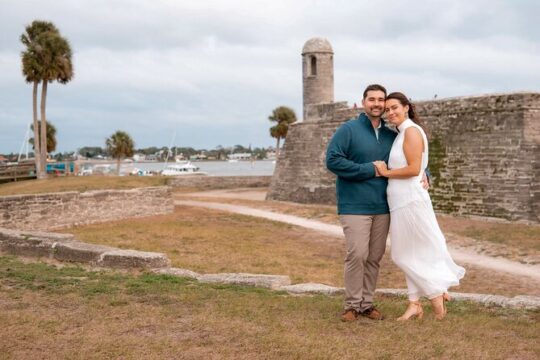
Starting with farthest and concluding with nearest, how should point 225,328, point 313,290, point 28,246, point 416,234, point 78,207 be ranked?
1. point 78,207
2. point 28,246
3. point 313,290
4. point 416,234
5. point 225,328

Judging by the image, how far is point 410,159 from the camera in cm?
513

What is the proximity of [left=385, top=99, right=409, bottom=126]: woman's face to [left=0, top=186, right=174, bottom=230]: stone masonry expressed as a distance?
13.1 m

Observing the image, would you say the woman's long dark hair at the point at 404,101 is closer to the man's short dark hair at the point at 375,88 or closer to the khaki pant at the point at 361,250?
the man's short dark hair at the point at 375,88

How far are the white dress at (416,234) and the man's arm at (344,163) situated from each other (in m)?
0.27

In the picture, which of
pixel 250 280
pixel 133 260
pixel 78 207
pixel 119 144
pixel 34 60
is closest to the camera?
pixel 250 280

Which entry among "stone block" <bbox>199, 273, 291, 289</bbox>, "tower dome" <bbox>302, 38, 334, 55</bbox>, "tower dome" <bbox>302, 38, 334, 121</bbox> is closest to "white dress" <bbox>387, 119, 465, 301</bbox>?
"stone block" <bbox>199, 273, 291, 289</bbox>

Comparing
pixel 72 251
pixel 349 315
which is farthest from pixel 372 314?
pixel 72 251

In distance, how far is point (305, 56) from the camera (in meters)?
30.6

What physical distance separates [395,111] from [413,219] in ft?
3.30

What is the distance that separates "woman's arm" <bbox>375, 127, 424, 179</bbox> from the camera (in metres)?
5.12

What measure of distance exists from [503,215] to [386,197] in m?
13.7

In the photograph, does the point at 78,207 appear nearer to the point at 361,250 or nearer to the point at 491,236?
the point at 491,236

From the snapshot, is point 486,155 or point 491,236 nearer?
point 491,236

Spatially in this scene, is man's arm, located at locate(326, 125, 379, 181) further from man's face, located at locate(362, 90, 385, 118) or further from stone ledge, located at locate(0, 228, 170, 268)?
stone ledge, located at locate(0, 228, 170, 268)
